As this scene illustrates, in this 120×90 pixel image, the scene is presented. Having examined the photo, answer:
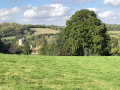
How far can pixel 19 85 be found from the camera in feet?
20.8

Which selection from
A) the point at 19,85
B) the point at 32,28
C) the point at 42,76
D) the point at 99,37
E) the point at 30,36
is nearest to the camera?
the point at 19,85

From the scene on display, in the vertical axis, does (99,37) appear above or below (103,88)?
above

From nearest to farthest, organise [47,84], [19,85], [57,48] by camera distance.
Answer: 1. [19,85]
2. [47,84]
3. [57,48]

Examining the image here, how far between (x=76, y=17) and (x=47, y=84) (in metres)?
29.6

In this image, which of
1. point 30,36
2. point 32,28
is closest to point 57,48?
point 30,36

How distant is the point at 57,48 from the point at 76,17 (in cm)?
2630

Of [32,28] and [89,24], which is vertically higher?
[32,28]

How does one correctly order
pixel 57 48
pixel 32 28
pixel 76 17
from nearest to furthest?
1. pixel 76 17
2. pixel 57 48
3. pixel 32 28

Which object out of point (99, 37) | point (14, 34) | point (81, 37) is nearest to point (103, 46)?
point (99, 37)

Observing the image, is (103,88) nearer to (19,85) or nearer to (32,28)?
(19,85)

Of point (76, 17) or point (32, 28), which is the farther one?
point (32, 28)

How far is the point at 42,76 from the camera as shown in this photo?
8023 millimetres

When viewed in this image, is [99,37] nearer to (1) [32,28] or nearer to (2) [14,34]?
(2) [14,34]

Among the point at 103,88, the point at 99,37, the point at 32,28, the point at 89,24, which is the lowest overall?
the point at 103,88
